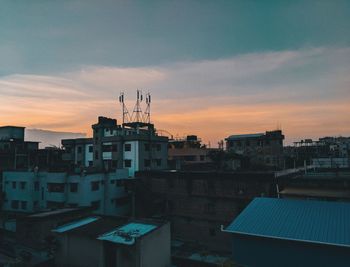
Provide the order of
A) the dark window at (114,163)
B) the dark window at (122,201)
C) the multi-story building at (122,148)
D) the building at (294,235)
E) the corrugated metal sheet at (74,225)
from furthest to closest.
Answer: the dark window at (114,163) → the multi-story building at (122,148) → the dark window at (122,201) → the corrugated metal sheet at (74,225) → the building at (294,235)

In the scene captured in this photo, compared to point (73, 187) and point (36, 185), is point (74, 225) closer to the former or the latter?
point (73, 187)

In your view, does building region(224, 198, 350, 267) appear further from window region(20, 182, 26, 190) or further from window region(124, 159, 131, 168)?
window region(20, 182, 26, 190)

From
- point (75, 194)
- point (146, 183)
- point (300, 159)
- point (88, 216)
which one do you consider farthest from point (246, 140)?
point (88, 216)

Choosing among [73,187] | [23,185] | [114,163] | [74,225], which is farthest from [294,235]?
[114,163]

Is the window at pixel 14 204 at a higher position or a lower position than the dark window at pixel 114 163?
lower

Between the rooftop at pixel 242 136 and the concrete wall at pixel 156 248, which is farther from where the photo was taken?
the rooftop at pixel 242 136

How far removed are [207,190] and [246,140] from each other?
2010 inches

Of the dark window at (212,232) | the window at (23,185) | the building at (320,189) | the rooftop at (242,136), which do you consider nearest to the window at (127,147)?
the window at (23,185)

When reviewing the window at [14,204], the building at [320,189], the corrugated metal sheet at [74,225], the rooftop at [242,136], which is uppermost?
the rooftop at [242,136]

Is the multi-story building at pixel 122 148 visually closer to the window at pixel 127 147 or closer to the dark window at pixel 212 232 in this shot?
the window at pixel 127 147

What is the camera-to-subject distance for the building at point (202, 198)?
3556cm

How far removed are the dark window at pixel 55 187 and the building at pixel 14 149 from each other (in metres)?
20.8

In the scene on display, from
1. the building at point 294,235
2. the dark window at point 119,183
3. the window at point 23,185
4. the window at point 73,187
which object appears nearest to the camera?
the building at point 294,235

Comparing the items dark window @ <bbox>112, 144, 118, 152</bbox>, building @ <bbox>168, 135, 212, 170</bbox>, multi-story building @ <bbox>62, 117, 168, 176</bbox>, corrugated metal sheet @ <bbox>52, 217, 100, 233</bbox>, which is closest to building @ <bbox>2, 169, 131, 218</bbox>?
multi-story building @ <bbox>62, 117, 168, 176</bbox>
